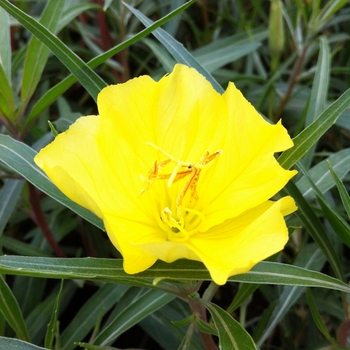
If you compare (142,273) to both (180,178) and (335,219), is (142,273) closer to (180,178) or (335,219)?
(180,178)

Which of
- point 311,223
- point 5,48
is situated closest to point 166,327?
point 311,223

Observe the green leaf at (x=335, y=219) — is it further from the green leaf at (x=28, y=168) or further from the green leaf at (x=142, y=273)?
the green leaf at (x=28, y=168)

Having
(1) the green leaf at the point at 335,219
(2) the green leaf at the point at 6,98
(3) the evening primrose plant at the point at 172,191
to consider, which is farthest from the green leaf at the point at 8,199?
(1) the green leaf at the point at 335,219

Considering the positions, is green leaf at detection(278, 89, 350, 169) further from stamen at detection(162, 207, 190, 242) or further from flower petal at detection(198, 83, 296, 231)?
stamen at detection(162, 207, 190, 242)

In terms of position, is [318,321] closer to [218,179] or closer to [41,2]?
[218,179]

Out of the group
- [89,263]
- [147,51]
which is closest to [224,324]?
[89,263]
